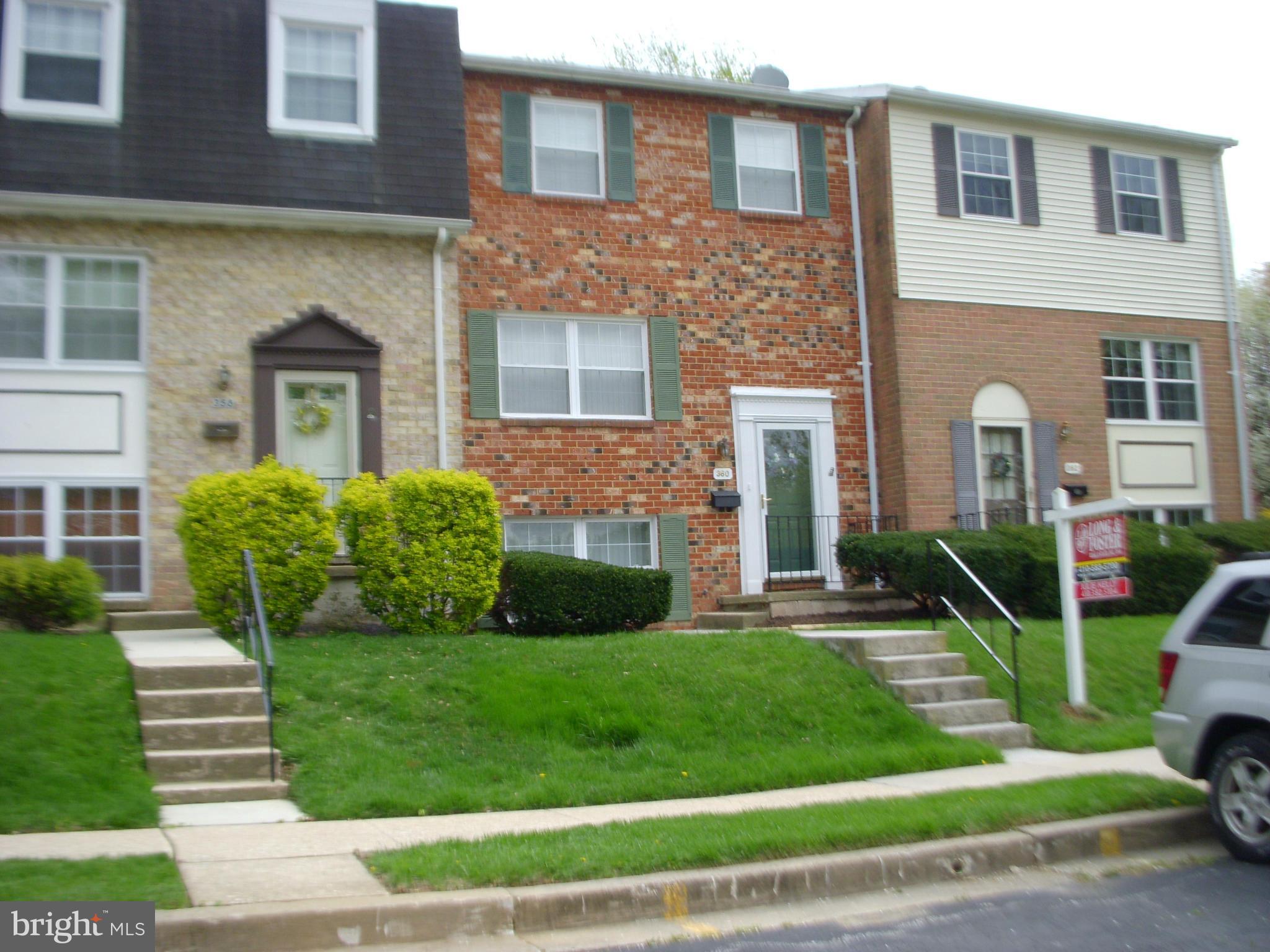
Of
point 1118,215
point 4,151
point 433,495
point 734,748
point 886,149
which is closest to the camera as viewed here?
point 734,748

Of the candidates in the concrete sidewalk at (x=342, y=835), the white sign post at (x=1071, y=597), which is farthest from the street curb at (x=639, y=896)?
the white sign post at (x=1071, y=597)

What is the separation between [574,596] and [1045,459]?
8.07m

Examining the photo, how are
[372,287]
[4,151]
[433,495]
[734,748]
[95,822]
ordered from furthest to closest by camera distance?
[372,287]
[4,151]
[433,495]
[734,748]
[95,822]

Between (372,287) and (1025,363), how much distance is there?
9.34m

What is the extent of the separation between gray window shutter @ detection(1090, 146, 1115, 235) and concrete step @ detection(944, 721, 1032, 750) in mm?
10480

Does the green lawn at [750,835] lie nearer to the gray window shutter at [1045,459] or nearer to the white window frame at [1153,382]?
the gray window shutter at [1045,459]

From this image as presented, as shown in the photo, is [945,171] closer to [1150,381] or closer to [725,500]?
[1150,381]

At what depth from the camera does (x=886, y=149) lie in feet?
54.2

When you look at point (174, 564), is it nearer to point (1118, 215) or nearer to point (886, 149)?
point (886, 149)

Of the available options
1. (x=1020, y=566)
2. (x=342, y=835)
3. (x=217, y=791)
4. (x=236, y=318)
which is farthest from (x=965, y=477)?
(x=342, y=835)

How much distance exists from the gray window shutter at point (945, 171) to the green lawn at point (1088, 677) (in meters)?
6.36

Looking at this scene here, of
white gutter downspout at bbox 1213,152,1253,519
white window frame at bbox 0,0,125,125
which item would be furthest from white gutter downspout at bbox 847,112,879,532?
white window frame at bbox 0,0,125,125

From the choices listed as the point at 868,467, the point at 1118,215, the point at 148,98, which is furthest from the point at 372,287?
the point at 1118,215

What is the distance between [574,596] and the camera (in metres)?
12.6
